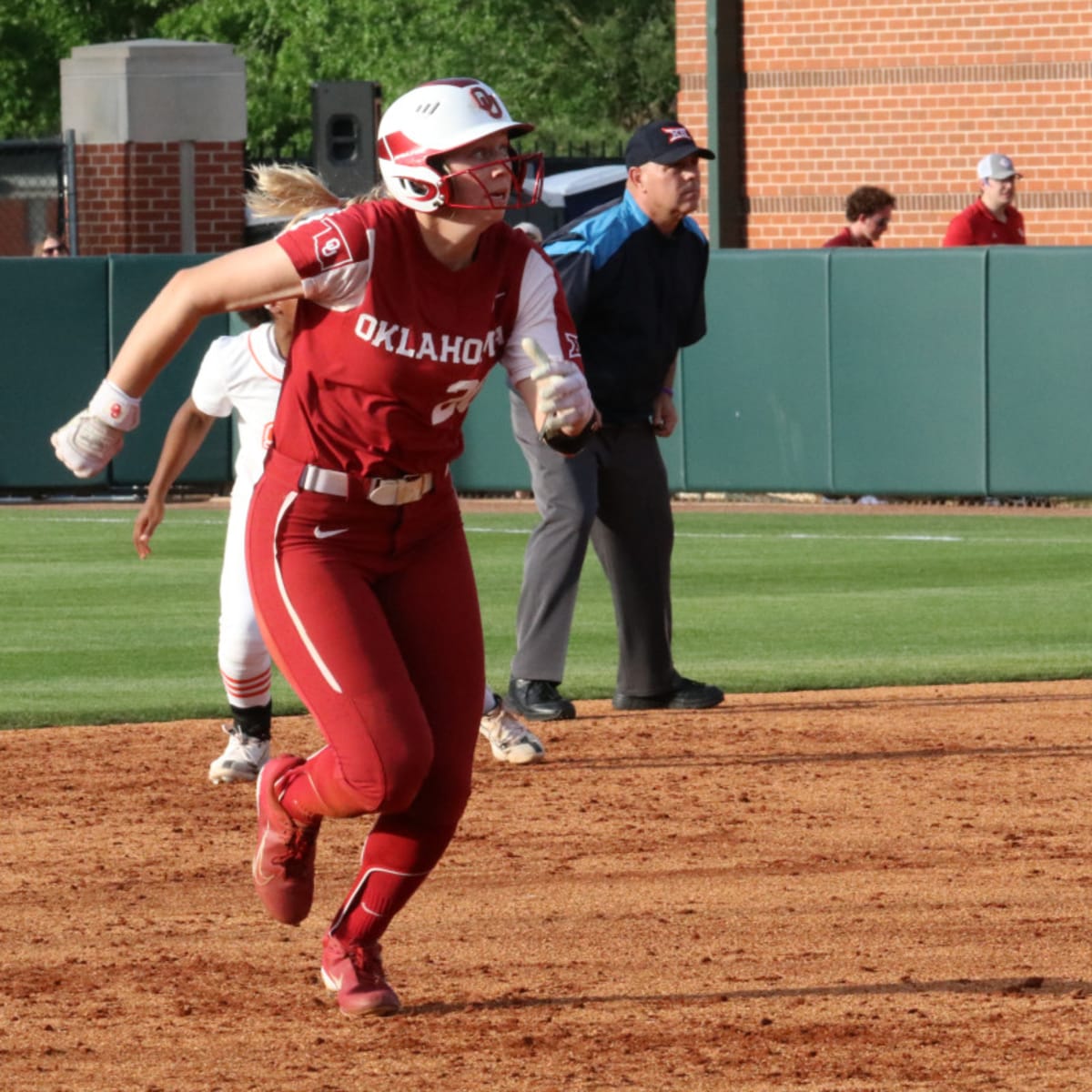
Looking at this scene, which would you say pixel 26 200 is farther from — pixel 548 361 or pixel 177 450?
pixel 548 361

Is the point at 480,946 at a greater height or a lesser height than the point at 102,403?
lesser

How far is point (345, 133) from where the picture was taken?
1970 cm

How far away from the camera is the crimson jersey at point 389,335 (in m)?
5.34

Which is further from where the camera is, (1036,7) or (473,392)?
(1036,7)

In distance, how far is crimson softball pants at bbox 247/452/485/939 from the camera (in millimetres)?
5406

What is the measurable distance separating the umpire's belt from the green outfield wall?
13559 millimetres

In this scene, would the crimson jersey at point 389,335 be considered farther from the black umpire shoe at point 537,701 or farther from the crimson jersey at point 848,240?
the crimson jersey at point 848,240

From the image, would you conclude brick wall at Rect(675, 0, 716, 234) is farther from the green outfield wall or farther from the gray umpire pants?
the gray umpire pants

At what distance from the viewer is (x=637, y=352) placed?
9758 mm

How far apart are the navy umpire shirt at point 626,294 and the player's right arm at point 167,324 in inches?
170

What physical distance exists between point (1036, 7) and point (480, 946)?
17.8 m

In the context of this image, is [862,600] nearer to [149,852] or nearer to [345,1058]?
[149,852]

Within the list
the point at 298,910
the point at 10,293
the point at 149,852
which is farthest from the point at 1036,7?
the point at 298,910

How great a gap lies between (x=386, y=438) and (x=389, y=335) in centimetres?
24
